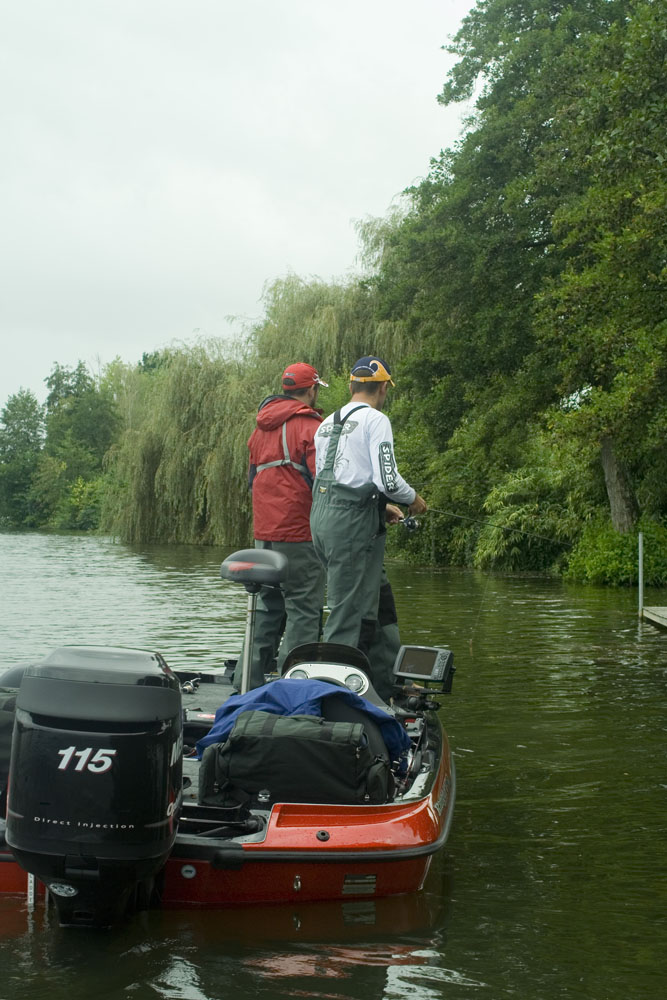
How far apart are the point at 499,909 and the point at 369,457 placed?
247 cm

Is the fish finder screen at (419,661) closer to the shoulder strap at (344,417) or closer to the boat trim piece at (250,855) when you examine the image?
the shoulder strap at (344,417)

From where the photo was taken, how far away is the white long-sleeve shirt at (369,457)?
20.1ft

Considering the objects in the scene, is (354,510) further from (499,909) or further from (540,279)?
(540,279)

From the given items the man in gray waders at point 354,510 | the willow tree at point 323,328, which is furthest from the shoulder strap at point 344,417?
the willow tree at point 323,328

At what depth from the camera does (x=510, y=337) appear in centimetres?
2391

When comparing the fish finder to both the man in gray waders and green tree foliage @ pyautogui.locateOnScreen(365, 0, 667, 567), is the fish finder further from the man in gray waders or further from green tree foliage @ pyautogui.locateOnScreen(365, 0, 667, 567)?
green tree foliage @ pyautogui.locateOnScreen(365, 0, 667, 567)

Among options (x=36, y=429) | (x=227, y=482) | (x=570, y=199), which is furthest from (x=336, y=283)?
(x=36, y=429)

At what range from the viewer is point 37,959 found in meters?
3.84

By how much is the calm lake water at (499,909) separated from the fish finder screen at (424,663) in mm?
654

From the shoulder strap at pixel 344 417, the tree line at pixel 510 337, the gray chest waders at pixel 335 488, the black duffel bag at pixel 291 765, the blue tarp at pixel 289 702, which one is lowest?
the black duffel bag at pixel 291 765

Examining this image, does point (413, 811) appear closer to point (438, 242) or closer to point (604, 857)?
point (604, 857)

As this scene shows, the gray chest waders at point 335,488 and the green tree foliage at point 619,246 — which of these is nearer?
the gray chest waders at point 335,488

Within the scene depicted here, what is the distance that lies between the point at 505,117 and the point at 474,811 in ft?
66.6

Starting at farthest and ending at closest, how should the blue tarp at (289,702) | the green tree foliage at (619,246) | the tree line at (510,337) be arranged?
the tree line at (510,337) < the green tree foliage at (619,246) < the blue tarp at (289,702)
